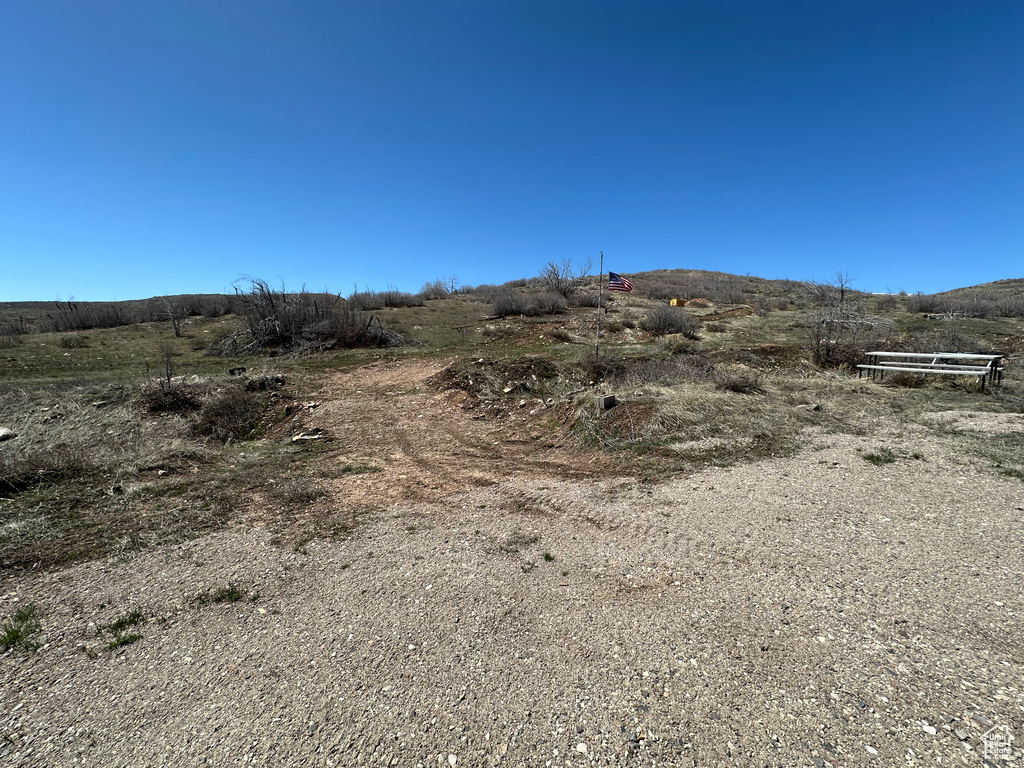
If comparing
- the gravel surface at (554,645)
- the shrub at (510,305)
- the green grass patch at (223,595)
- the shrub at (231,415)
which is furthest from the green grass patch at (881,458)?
the shrub at (510,305)

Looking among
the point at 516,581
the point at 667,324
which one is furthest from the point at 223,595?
the point at 667,324

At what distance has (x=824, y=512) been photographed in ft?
15.6

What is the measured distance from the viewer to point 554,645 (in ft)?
9.68

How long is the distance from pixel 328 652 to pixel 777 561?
3644mm

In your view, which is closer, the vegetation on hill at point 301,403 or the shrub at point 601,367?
the vegetation on hill at point 301,403

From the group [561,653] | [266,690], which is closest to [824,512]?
[561,653]

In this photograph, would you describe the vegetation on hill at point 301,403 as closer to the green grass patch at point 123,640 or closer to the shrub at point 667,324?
the shrub at point 667,324

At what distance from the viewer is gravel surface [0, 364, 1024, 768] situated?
2.28 m

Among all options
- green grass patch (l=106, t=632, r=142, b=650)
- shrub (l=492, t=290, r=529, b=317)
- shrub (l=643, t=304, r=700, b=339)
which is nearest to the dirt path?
green grass patch (l=106, t=632, r=142, b=650)

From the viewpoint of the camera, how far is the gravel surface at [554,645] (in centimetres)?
228

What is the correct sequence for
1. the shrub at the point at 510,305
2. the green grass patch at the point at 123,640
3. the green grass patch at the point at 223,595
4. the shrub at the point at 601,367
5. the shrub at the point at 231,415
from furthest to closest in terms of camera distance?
the shrub at the point at 510,305 < the shrub at the point at 601,367 < the shrub at the point at 231,415 < the green grass patch at the point at 223,595 < the green grass patch at the point at 123,640

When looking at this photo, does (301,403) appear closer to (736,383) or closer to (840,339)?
(736,383)

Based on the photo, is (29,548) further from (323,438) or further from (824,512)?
(824,512)

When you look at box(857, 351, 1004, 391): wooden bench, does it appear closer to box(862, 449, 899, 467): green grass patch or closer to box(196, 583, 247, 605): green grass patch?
box(862, 449, 899, 467): green grass patch
